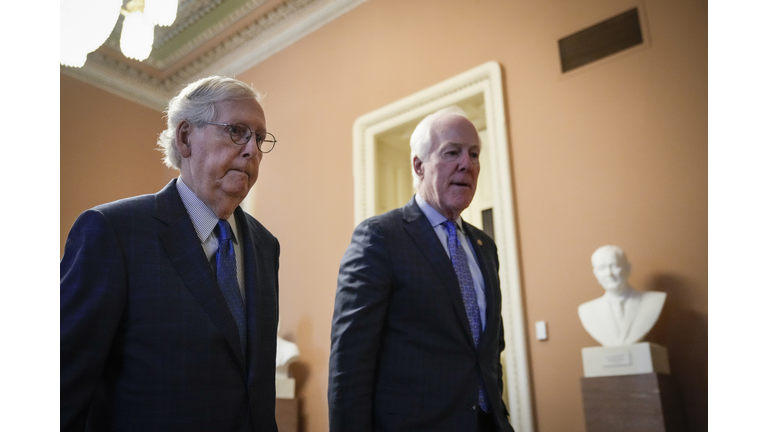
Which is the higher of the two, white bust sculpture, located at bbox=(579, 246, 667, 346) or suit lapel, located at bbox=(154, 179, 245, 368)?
suit lapel, located at bbox=(154, 179, 245, 368)

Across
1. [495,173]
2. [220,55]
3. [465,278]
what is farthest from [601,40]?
[220,55]

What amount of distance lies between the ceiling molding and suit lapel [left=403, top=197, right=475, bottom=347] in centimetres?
411

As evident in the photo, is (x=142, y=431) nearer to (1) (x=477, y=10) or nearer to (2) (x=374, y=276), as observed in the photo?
(2) (x=374, y=276)

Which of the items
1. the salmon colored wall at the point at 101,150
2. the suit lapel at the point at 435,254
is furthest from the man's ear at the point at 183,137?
the salmon colored wall at the point at 101,150

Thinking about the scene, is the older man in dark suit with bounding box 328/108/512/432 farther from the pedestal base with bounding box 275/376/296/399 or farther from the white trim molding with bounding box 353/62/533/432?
the pedestal base with bounding box 275/376/296/399

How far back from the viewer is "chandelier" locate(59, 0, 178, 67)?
3992 mm

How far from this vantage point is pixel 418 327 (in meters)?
1.68

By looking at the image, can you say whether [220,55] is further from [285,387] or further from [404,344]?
[404,344]

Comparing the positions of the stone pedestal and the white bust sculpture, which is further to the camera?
the stone pedestal

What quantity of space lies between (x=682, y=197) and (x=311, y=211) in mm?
3114

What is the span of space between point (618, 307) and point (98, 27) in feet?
12.4

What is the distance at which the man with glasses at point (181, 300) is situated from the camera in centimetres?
116

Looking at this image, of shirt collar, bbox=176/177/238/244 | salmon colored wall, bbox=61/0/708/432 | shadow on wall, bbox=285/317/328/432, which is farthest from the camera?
shadow on wall, bbox=285/317/328/432

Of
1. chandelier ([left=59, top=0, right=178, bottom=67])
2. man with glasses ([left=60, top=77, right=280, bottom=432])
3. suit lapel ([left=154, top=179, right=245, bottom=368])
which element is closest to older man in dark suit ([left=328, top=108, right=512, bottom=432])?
man with glasses ([left=60, top=77, right=280, bottom=432])
